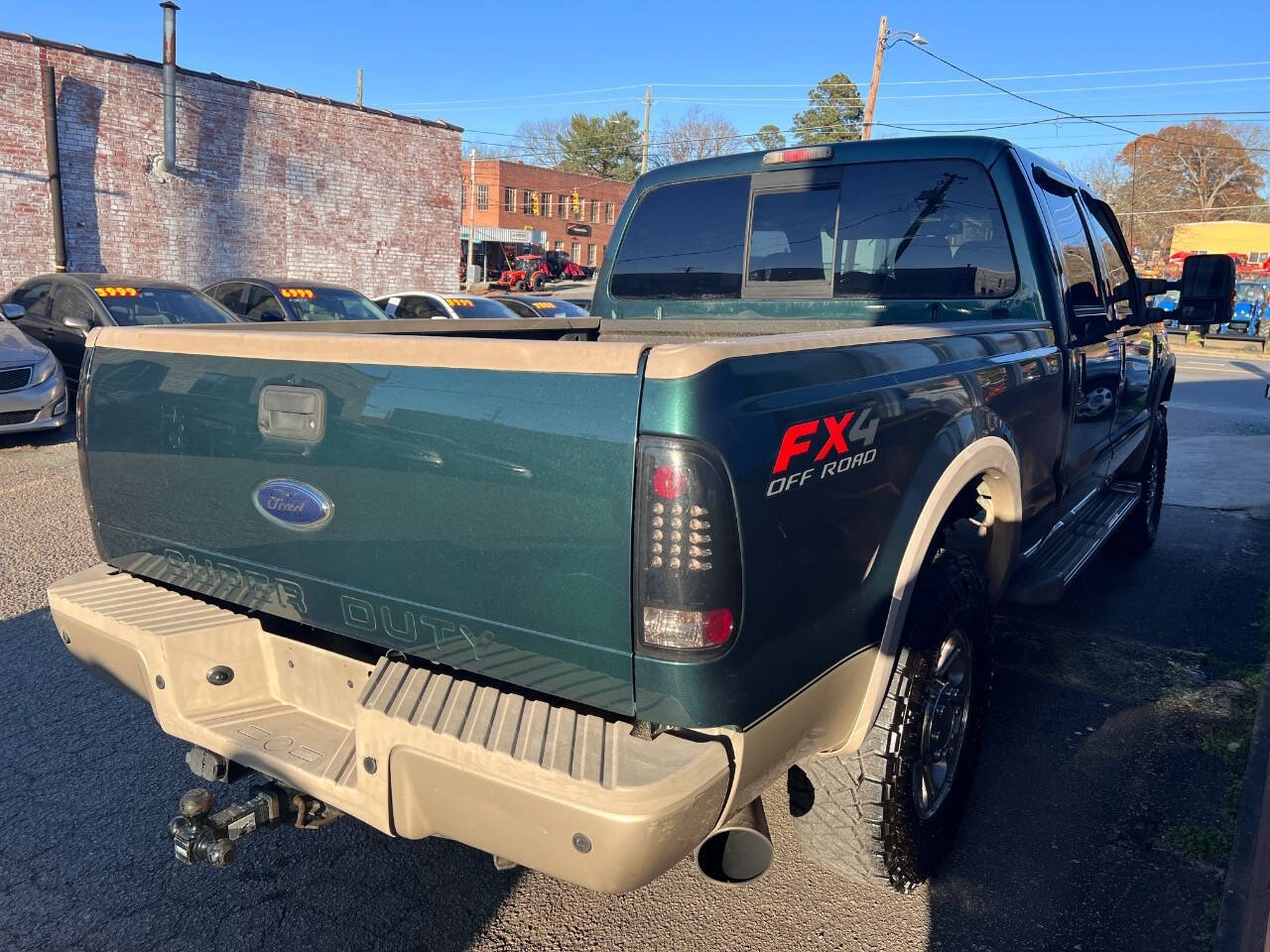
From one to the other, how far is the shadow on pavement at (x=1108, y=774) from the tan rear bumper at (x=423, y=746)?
1.31m

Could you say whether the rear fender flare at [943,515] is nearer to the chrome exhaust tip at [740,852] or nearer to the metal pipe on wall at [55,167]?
the chrome exhaust tip at [740,852]

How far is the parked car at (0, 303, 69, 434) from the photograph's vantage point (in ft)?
28.0

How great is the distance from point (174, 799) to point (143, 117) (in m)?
19.9

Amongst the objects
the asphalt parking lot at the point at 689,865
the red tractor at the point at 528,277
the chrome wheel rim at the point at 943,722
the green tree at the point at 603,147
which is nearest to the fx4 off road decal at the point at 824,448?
the chrome wheel rim at the point at 943,722

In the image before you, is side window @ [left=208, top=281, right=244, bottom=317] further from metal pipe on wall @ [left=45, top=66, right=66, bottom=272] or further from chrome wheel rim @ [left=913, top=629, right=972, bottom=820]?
chrome wheel rim @ [left=913, top=629, right=972, bottom=820]

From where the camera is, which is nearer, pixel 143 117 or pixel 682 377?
pixel 682 377

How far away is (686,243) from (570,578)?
293cm

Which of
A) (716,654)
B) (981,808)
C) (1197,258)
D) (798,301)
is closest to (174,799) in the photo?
(716,654)

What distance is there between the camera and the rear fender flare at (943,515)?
95.7 inches

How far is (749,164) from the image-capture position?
428 centimetres

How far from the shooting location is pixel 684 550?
183 cm

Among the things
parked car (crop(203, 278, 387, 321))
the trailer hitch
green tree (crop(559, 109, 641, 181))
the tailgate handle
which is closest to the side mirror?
the tailgate handle

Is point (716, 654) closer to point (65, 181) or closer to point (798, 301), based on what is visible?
point (798, 301)

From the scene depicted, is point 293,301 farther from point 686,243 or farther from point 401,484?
point 401,484
